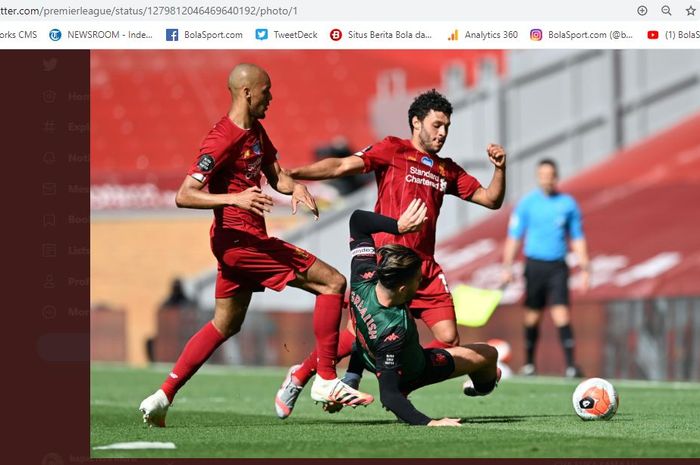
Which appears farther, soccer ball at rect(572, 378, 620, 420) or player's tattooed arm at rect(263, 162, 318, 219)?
soccer ball at rect(572, 378, 620, 420)

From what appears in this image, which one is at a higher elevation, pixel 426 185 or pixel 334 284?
pixel 426 185

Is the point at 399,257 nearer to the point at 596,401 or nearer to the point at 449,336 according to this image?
the point at 449,336

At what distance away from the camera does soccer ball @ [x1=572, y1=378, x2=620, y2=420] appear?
33.8 feet

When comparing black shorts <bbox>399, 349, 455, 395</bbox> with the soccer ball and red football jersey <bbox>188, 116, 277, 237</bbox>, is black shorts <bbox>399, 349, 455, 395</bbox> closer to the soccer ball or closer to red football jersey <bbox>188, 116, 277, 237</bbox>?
the soccer ball

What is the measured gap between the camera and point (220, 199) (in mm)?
9352

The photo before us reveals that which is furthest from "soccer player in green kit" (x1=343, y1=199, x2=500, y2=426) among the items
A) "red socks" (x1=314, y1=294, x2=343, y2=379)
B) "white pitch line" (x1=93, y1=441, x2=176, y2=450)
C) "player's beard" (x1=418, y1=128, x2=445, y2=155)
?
"white pitch line" (x1=93, y1=441, x2=176, y2=450)

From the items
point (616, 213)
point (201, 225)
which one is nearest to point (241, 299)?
point (616, 213)

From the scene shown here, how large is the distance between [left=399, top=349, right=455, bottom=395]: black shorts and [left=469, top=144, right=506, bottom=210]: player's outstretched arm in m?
1.23

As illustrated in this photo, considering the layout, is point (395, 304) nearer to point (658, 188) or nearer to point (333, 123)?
point (658, 188)

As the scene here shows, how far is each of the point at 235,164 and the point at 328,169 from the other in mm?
706

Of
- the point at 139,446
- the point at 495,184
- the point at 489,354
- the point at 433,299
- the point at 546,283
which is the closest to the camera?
the point at 139,446

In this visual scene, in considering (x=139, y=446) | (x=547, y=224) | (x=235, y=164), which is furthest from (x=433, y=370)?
(x=547, y=224)

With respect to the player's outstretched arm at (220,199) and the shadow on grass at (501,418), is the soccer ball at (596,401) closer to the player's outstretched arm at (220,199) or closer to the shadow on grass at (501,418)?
A: the shadow on grass at (501,418)

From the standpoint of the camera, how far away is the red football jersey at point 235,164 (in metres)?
9.73
